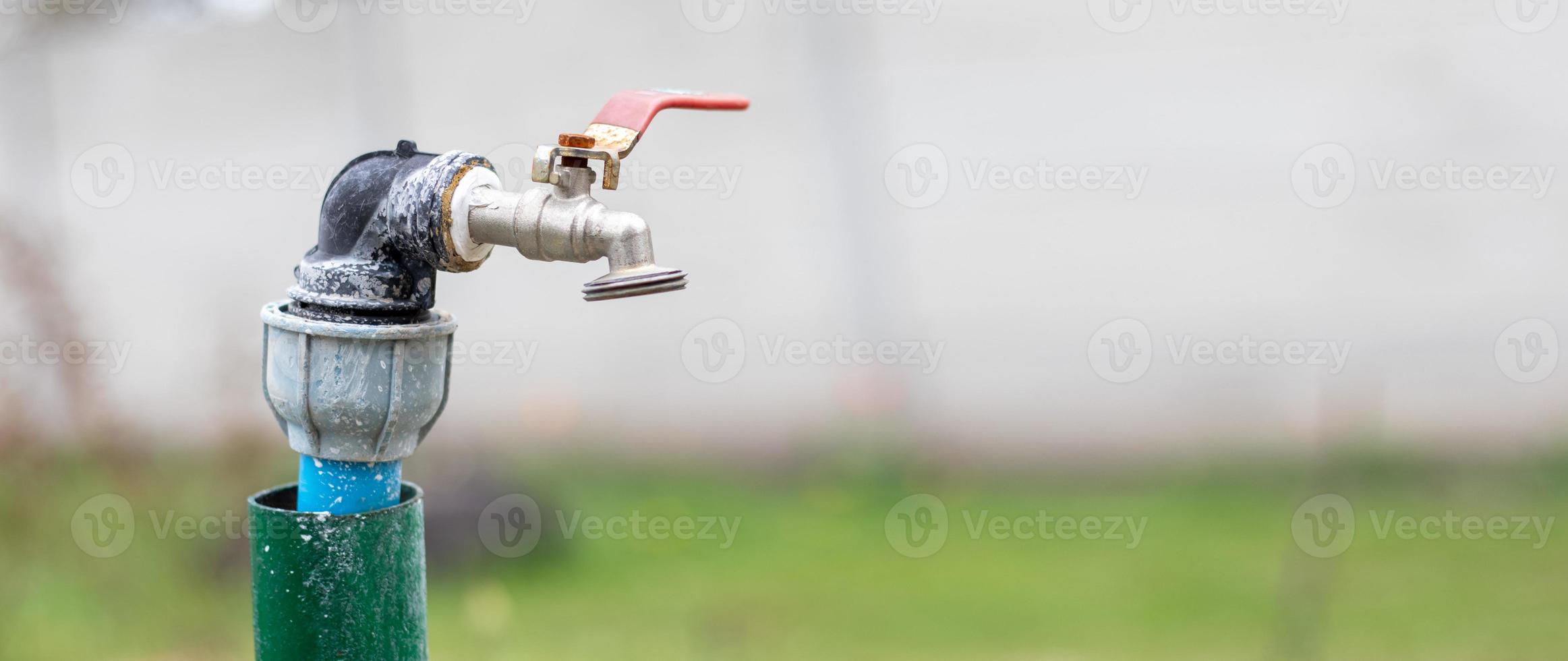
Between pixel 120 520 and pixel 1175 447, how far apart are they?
3.11 meters

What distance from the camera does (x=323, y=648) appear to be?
1.50 metres

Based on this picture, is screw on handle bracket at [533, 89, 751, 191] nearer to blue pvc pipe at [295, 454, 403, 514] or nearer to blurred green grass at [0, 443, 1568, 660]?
blue pvc pipe at [295, 454, 403, 514]

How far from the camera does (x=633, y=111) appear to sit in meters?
1.49

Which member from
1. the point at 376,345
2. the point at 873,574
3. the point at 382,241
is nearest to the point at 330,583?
the point at 376,345

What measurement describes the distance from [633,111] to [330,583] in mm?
646

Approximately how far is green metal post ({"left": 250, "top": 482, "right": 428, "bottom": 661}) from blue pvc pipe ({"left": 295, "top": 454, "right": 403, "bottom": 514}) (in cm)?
3

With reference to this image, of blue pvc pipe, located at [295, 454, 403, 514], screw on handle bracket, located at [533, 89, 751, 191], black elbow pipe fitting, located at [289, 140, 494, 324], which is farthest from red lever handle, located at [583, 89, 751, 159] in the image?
blue pvc pipe, located at [295, 454, 403, 514]

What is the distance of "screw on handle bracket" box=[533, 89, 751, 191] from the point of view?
4.63ft

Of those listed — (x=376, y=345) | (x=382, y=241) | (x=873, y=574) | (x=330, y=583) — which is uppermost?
(x=382, y=241)

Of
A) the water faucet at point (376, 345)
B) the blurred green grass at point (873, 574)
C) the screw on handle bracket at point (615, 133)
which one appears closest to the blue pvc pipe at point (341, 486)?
the water faucet at point (376, 345)

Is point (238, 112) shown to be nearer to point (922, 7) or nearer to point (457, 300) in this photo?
point (457, 300)

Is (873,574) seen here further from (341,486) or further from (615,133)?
(615,133)

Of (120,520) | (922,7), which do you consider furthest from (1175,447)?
(120,520)

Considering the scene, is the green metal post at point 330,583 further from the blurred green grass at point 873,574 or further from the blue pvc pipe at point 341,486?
the blurred green grass at point 873,574
